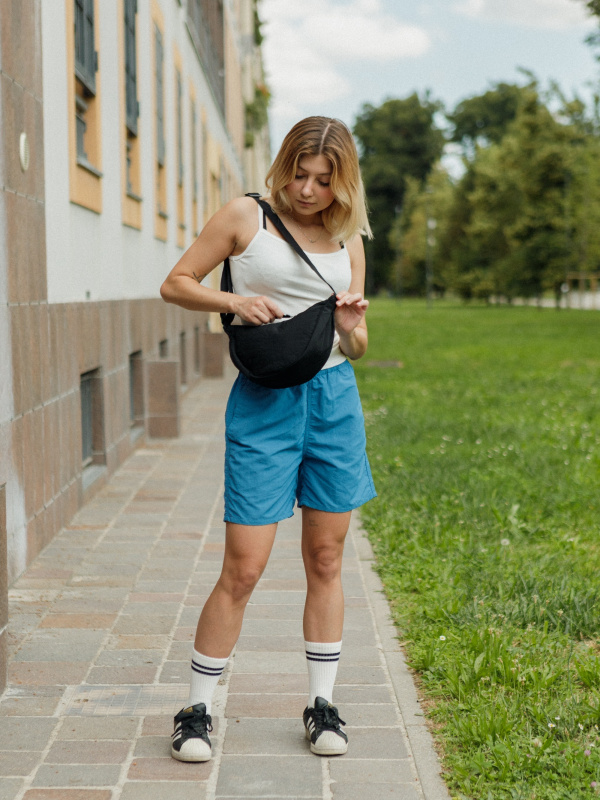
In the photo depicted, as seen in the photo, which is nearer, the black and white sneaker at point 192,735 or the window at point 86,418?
the black and white sneaker at point 192,735

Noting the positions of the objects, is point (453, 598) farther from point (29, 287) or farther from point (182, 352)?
point (182, 352)

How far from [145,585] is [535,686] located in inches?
86.9

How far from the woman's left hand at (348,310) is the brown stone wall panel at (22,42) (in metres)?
2.73

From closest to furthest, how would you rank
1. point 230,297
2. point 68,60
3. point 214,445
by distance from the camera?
point 230,297, point 68,60, point 214,445

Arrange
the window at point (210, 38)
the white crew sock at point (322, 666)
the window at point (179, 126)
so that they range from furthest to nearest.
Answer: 1. the window at point (210, 38)
2. the window at point (179, 126)
3. the white crew sock at point (322, 666)

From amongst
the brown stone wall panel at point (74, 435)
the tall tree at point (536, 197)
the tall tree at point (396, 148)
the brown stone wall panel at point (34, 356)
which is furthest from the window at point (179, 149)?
the tall tree at point (396, 148)

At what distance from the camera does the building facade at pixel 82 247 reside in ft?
17.6

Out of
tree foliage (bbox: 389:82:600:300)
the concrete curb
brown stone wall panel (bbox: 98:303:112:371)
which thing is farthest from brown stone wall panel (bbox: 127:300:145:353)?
tree foliage (bbox: 389:82:600:300)

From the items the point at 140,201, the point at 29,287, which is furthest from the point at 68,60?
the point at 140,201

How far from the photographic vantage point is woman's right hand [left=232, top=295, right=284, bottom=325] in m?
3.15

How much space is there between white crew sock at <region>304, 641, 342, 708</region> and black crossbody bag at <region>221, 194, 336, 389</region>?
90cm

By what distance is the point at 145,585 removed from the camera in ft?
17.5

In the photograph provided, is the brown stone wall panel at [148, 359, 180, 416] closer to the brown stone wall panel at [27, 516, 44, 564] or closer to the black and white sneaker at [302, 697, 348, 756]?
the brown stone wall panel at [27, 516, 44, 564]

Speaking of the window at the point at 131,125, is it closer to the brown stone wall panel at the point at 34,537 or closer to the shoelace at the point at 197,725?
the brown stone wall panel at the point at 34,537
